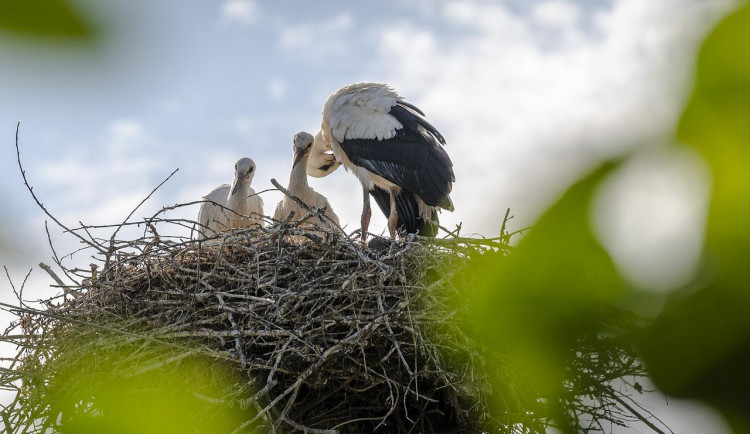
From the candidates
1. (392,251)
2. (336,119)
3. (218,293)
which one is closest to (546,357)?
(218,293)

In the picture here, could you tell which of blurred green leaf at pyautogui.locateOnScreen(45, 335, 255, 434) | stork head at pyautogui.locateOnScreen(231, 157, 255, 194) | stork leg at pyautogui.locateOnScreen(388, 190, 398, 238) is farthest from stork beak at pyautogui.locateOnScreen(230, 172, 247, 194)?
blurred green leaf at pyautogui.locateOnScreen(45, 335, 255, 434)

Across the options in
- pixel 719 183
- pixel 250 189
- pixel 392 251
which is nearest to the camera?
pixel 719 183

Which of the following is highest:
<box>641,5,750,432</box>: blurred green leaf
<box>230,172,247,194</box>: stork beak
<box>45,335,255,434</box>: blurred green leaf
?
<box>230,172,247,194</box>: stork beak

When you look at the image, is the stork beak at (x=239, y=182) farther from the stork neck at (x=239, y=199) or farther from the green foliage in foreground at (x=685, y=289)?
the green foliage in foreground at (x=685, y=289)

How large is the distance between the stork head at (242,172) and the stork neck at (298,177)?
308mm

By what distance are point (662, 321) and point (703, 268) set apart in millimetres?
34

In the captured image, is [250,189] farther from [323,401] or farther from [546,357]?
[546,357]

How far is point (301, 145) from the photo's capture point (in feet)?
20.1

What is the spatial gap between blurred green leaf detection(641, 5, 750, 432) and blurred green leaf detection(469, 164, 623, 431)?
0.07 ft

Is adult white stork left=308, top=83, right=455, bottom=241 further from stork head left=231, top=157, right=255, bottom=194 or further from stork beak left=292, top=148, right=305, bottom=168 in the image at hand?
stork head left=231, top=157, right=255, bottom=194

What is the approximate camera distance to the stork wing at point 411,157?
5621 millimetres

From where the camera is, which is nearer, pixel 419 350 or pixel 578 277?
pixel 578 277

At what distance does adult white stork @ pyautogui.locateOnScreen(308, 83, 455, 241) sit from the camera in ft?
Answer: 18.7

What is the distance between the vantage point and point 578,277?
0.85 feet
